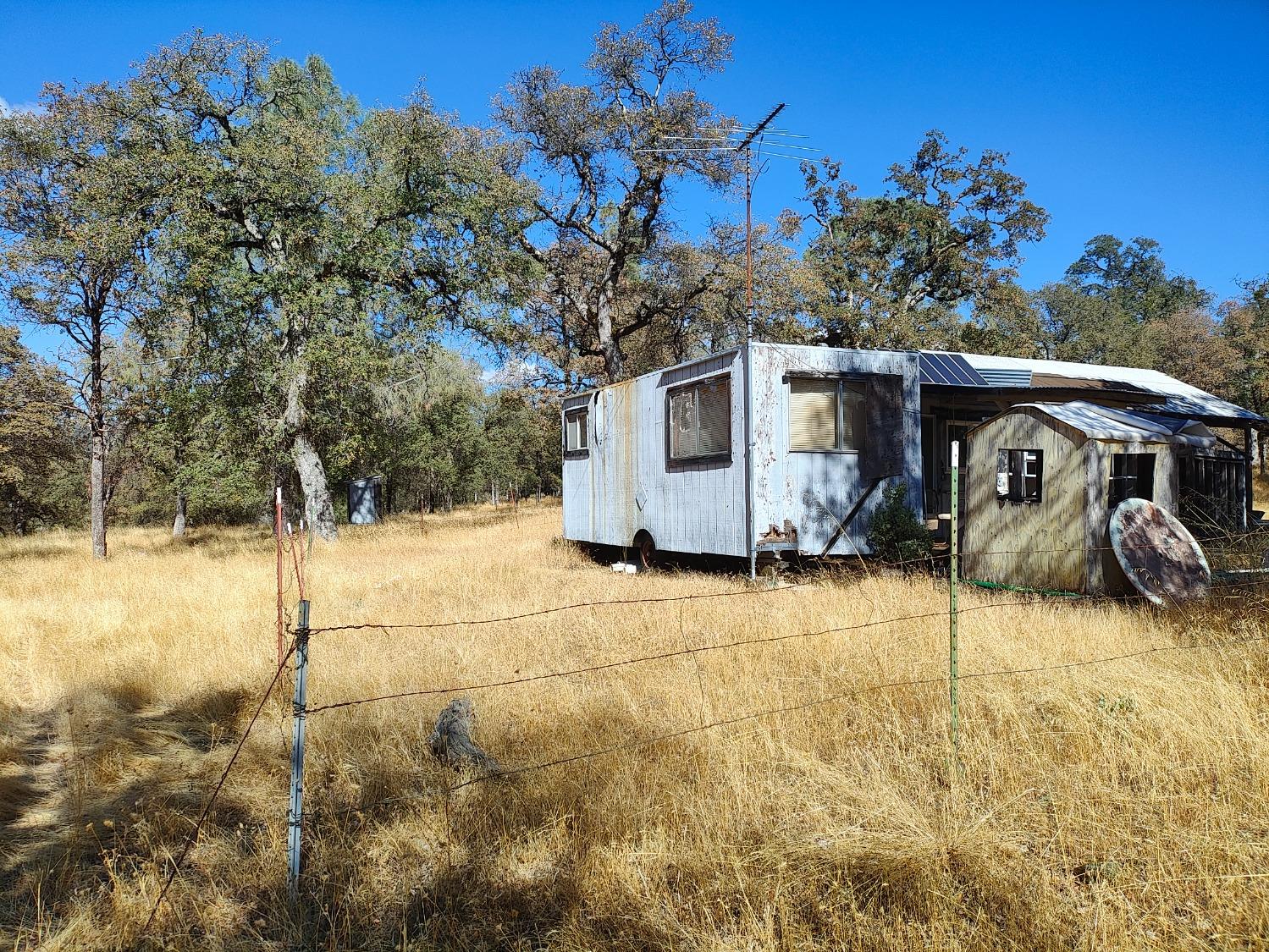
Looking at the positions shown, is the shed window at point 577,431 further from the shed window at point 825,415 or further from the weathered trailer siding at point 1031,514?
the weathered trailer siding at point 1031,514

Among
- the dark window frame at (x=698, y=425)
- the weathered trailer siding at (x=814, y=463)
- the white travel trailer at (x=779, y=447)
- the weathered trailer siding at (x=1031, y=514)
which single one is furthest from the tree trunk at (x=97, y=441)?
the weathered trailer siding at (x=1031, y=514)

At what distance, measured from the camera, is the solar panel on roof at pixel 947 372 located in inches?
412

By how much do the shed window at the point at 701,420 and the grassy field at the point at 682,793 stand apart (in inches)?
130

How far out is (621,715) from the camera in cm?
470

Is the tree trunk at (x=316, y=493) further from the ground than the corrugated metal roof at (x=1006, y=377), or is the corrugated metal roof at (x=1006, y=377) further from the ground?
the corrugated metal roof at (x=1006, y=377)

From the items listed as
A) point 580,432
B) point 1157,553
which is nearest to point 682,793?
point 1157,553

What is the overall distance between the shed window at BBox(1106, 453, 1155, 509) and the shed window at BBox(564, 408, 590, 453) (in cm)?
795

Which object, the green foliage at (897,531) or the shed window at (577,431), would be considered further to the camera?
the shed window at (577,431)

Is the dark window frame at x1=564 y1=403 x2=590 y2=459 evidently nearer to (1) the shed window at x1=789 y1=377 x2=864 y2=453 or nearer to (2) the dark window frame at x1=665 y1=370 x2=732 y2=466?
(2) the dark window frame at x1=665 y1=370 x2=732 y2=466

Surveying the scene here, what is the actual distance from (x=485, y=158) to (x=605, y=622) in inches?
601

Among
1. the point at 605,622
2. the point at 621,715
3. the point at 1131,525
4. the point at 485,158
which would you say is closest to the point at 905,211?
the point at 485,158

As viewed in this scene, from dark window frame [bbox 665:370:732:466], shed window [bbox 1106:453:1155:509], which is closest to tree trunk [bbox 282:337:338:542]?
dark window frame [bbox 665:370:732:466]

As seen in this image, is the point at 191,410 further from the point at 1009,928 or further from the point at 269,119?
the point at 1009,928

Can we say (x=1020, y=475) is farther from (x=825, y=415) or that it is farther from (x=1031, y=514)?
(x=825, y=415)
